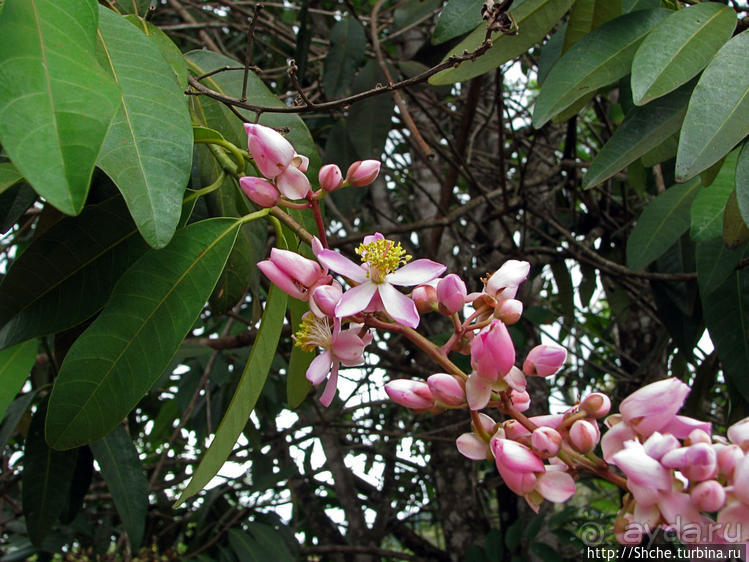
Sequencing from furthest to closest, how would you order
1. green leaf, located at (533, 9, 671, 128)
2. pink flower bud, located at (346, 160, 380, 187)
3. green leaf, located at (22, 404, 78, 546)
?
green leaf, located at (22, 404, 78, 546) < green leaf, located at (533, 9, 671, 128) < pink flower bud, located at (346, 160, 380, 187)

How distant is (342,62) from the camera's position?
1.90 m

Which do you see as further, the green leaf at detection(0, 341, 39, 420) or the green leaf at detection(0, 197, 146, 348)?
the green leaf at detection(0, 341, 39, 420)

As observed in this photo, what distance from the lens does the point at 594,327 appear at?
3.15 metres

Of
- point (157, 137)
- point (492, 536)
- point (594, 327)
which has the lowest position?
point (492, 536)

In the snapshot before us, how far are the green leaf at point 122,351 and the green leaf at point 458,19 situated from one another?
653 mm

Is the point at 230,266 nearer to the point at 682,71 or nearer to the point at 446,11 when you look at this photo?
the point at 446,11

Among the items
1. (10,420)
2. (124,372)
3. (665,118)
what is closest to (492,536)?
(10,420)

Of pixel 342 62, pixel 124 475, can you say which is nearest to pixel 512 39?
pixel 342 62

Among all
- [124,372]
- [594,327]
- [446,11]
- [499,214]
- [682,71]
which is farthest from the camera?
[594,327]

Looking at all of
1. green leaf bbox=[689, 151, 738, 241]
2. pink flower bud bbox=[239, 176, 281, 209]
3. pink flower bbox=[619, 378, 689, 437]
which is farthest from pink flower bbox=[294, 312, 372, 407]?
green leaf bbox=[689, 151, 738, 241]

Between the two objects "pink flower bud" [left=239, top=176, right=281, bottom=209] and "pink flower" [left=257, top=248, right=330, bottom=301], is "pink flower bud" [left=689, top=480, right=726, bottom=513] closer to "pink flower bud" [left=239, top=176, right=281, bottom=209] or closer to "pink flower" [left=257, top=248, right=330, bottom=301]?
"pink flower" [left=257, top=248, right=330, bottom=301]

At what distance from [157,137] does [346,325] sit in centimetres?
27

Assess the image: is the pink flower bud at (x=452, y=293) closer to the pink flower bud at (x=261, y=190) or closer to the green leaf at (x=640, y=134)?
the pink flower bud at (x=261, y=190)

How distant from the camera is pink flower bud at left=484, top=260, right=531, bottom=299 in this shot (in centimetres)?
69
